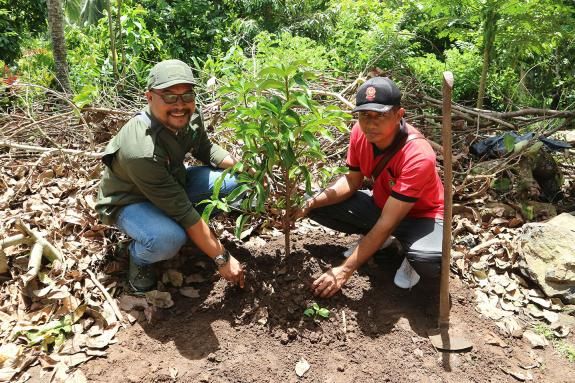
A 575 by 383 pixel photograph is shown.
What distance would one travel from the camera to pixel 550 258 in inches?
110

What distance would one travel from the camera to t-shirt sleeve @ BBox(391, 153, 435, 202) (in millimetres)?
2387

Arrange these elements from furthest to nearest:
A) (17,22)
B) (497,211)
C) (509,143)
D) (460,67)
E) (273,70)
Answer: (17,22), (460,67), (509,143), (497,211), (273,70)

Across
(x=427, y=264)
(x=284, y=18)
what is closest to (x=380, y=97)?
(x=427, y=264)

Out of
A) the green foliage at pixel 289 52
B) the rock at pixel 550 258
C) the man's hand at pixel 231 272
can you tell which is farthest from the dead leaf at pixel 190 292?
the rock at pixel 550 258

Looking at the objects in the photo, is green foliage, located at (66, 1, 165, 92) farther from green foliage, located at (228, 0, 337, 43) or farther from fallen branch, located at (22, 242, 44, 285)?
green foliage, located at (228, 0, 337, 43)

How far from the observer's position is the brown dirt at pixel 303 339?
2.24 m

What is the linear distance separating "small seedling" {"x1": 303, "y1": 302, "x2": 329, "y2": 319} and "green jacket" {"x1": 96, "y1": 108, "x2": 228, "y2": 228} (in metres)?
0.83

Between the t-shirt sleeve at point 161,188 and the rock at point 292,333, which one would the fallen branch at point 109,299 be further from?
the rock at point 292,333

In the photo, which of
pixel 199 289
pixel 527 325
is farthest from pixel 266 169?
pixel 527 325

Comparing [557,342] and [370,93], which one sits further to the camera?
[557,342]

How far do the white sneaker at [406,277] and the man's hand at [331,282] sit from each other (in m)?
0.42

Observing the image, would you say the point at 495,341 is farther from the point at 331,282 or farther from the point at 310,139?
the point at 310,139

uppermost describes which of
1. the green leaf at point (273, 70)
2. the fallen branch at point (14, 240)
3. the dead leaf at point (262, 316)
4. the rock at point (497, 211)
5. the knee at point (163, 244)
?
the green leaf at point (273, 70)

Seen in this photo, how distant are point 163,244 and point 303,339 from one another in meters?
0.97
